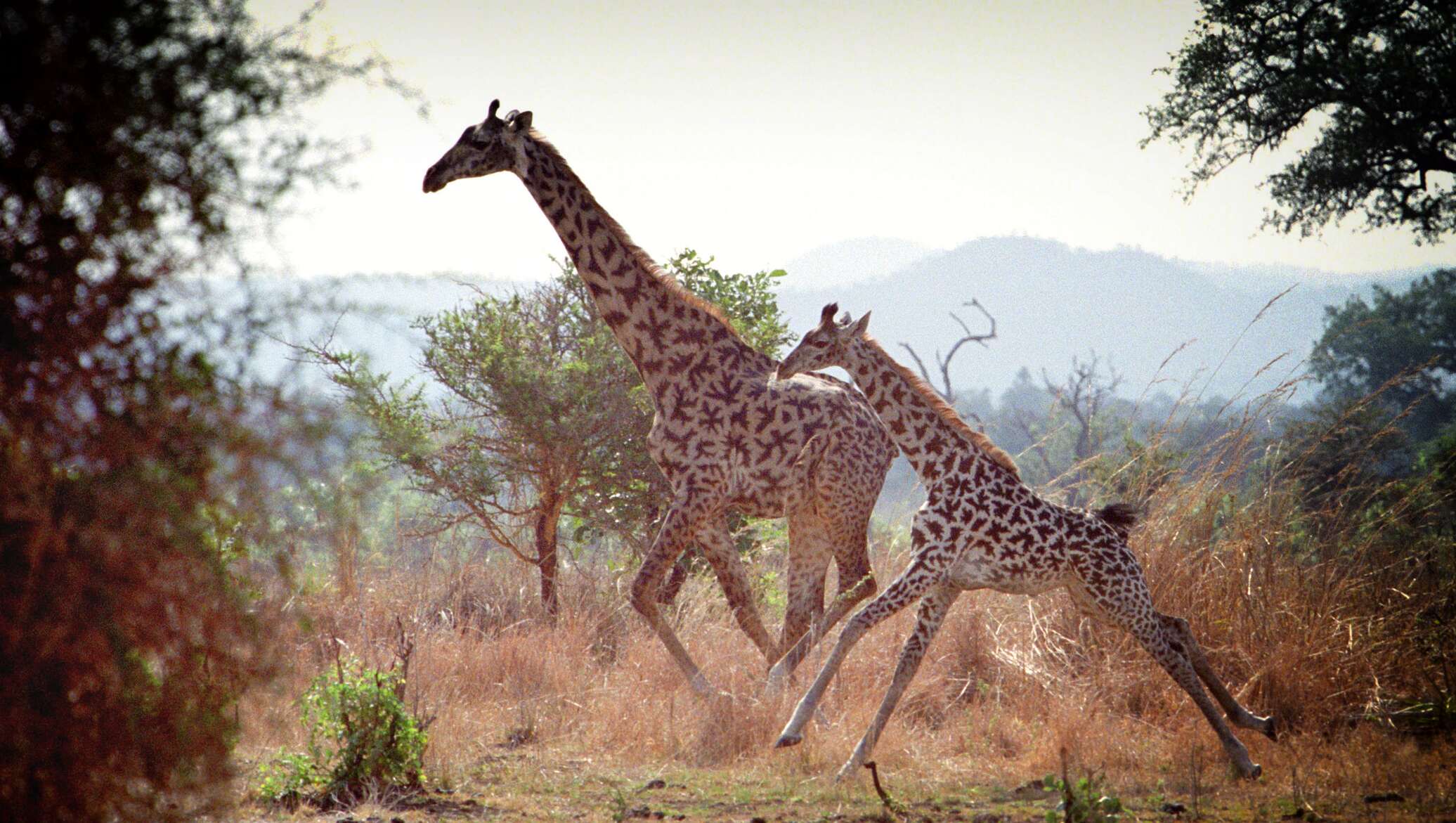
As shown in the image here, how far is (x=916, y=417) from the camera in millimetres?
6547

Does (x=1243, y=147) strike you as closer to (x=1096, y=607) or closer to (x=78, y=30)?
(x=1096, y=607)

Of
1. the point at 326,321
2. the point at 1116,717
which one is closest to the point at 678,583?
the point at 1116,717

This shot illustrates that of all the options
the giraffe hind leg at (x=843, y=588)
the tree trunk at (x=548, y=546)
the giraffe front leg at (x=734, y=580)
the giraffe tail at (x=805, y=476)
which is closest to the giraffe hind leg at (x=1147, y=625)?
the giraffe hind leg at (x=843, y=588)

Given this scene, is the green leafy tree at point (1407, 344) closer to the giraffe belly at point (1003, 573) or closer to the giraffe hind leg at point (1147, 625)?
the giraffe hind leg at point (1147, 625)

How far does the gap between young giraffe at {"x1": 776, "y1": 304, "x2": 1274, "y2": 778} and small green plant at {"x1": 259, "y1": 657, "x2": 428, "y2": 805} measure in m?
1.81

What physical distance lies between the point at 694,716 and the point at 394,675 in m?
1.89

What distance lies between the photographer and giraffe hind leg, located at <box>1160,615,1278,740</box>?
5863mm

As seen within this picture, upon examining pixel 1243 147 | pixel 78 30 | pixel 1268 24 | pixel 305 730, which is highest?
pixel 1268 24

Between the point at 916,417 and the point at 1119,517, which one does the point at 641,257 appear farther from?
the point at 1119,517

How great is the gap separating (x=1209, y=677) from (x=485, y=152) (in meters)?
5.17

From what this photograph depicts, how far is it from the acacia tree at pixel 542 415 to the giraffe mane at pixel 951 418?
328 cm

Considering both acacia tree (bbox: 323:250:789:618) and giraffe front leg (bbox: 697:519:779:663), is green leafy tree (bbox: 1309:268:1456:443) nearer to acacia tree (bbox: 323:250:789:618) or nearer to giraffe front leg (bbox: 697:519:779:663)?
A: acacia tree (bbox: 323:250:789:618)

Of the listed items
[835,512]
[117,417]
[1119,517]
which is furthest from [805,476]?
[117,417]

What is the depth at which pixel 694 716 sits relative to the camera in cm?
669
